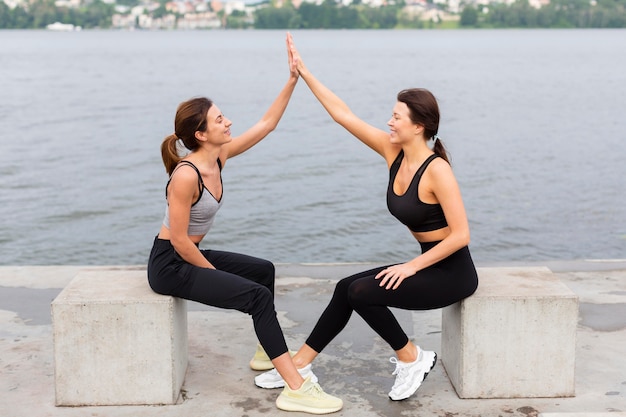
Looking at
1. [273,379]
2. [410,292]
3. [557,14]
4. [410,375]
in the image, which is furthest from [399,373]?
[557,14]

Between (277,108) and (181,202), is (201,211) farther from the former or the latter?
(277,108)

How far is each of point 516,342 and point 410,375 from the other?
0.56 meters

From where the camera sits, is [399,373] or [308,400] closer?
[308,400]

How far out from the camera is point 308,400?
15.1 feet

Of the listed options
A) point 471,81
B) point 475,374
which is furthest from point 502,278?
point 471,81

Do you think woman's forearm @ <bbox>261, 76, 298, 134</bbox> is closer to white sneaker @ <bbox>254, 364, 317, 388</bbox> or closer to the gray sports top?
the gray sports top

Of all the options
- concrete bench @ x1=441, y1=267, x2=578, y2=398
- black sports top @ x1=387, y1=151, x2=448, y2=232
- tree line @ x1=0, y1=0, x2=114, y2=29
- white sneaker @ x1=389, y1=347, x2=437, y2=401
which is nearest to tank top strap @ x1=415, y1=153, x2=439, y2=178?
black sports top @ x1=387, y1=151, x2=448, y2=232

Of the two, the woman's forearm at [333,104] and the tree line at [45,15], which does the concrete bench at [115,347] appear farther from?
the tree line at [45,15]

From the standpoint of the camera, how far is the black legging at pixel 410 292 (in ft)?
15.2

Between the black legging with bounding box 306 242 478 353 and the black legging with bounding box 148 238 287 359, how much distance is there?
1.28 feet

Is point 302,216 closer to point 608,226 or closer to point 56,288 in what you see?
point 608,226

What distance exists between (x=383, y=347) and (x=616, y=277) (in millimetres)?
2363

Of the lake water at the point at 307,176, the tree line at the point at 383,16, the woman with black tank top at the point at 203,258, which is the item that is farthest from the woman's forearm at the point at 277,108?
the tree line at the point at 383,16

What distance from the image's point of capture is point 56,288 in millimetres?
6785
